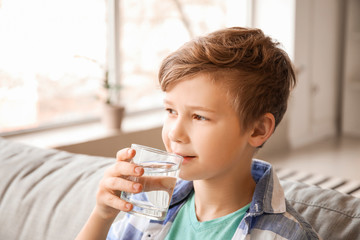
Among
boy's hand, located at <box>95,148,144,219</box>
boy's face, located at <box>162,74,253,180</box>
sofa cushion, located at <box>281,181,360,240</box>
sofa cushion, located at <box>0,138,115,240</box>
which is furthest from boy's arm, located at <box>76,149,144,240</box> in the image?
sofa cushion, located at <box>281,181,360,240</box>

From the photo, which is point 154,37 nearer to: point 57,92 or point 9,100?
point 57,92

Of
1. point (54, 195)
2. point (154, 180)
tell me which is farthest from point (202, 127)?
point (54, 195)

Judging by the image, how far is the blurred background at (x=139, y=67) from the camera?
2836 mm

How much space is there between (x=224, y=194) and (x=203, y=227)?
9cm

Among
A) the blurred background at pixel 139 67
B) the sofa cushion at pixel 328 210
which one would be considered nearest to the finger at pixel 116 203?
the sofa cushion at pixel 328 210

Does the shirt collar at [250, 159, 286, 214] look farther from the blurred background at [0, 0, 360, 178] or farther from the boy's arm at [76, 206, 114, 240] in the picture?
the blurred background at [0, 0, 360, 178]

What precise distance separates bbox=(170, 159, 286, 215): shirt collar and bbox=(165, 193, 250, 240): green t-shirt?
0.05m

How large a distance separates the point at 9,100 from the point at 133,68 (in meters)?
1.05

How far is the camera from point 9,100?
2797mm

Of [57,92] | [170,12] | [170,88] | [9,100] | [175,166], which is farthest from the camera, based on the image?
[170,12]

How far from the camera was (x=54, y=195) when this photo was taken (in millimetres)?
1380

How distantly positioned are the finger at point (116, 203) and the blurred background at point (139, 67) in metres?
1.25

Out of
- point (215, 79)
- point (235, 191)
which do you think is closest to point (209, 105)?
point (215, 79)

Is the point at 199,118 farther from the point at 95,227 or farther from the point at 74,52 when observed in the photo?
the point at 74,52
